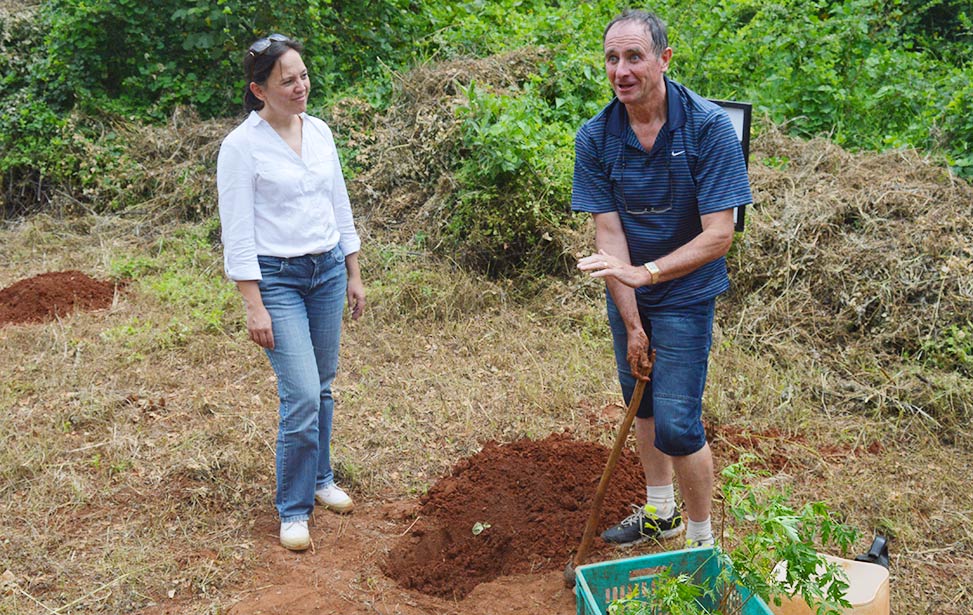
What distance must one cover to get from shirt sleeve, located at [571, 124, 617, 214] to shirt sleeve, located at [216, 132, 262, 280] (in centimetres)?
119

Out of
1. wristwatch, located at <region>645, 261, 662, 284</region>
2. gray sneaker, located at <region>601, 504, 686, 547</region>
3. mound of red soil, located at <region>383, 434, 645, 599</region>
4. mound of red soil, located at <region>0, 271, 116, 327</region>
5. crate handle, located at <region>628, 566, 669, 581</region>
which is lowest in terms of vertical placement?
mound of red soil, located at <region>383, 434, 645, 599</region>

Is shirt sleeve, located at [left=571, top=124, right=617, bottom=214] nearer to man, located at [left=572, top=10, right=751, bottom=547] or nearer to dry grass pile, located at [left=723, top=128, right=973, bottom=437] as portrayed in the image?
man, located at [left=572, top=10, right=751, bottom=547]

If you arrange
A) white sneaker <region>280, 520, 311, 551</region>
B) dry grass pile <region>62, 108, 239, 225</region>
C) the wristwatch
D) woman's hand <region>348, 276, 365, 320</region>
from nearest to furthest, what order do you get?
the wristwatch, white sneaker <region>280, 520, 311, 551</region>, woman's hand <region>348, 276, 365, 320</region>, dry grass pile <region>62, 108, 239, 225</region>

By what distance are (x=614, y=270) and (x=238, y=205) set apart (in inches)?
56.1

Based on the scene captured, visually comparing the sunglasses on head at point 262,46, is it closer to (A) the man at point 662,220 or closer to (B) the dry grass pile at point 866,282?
(A) the man at point 662,220

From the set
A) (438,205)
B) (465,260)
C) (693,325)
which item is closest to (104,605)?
(693,325)

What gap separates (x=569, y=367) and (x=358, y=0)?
538 cm

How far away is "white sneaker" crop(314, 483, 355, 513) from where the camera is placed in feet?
12.9

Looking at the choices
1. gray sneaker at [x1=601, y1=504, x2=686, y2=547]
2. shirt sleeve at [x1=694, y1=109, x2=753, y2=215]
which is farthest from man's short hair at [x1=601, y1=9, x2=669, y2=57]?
gray sneaker at [x1=601, y1=504, x2=686, y2=547]

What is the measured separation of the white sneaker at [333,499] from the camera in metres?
3.94

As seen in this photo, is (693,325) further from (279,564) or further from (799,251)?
(799,251)

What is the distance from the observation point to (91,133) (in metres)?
8.78

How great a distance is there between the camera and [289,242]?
3396mm

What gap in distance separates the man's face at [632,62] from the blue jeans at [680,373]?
0.75 metres
